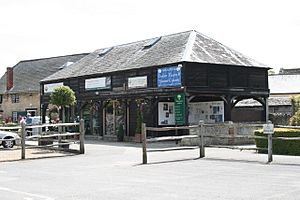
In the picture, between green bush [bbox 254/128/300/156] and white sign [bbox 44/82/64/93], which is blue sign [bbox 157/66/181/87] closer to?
green bush [bbox 254/128/300/156]

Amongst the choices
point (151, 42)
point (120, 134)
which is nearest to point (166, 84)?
point (120, 134)

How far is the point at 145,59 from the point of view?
31.5 m

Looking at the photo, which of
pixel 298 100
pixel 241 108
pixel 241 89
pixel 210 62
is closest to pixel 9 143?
pixel 210 62

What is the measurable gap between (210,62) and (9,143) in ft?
39.0

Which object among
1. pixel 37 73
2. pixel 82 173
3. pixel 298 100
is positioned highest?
pixel 37 73

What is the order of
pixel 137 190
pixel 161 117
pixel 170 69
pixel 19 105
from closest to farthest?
pixel 137 190 < pixel 170 69 < pixel 161 117 < pixel 19 105

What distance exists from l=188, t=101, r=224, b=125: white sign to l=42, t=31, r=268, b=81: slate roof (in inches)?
120

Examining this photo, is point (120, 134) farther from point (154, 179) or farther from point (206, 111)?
point (154, 179)

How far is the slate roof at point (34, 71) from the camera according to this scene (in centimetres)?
5837

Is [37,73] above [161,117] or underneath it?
above

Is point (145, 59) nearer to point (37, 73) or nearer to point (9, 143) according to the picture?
point (9, 143)

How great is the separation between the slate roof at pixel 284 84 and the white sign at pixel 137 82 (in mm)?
30954

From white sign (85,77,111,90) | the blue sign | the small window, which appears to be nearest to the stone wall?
the blue sign

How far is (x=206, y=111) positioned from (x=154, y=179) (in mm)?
20271
